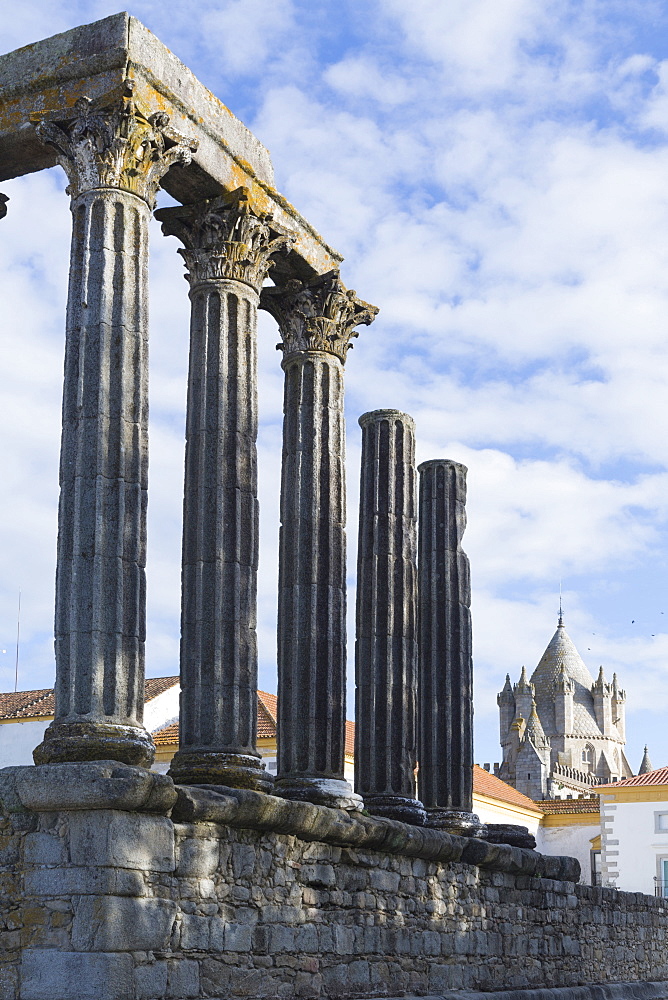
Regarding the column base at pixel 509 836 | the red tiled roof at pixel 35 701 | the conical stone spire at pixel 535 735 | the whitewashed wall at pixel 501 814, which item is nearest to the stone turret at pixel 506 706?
the conical stone spire at pixel 535 735

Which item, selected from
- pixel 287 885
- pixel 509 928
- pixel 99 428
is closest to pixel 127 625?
pixel 99 428

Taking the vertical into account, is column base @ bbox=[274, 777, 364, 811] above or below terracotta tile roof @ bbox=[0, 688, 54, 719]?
below

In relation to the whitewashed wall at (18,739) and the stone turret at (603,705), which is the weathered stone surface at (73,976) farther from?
the stone turret at (603,705)

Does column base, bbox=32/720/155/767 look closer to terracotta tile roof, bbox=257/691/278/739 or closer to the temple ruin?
the temple ruin

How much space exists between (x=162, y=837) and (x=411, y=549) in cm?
723

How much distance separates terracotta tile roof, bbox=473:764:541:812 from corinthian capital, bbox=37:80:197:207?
3716cm

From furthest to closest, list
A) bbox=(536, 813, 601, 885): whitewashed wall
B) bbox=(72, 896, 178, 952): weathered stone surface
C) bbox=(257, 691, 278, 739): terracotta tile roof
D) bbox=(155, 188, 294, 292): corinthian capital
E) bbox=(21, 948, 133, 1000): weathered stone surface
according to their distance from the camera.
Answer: bbox=(536, 813, 601, 885): whitewashed wall → bbox=(257, 691, 278, 739): terracotta tile roof → bbox=(155, 188, 294, 292): corinthian capital → bbox=(72, 896, 178, 952): weathered stone surface → bbox=(21, 948, 133, 1000): weathered stone surface

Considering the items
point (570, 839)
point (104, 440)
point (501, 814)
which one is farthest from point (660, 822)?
point (104, 440)

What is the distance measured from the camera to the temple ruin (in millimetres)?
9375

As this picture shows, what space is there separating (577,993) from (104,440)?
10.1 metres

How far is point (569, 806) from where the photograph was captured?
55125mm

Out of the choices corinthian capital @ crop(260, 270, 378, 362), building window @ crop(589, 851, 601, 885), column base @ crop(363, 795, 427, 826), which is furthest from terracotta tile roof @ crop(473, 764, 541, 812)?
corinthian capital @ crop(260, 270, 378, 362)

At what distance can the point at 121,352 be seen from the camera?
10.9m

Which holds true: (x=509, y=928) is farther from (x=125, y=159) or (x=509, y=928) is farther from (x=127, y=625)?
(x=125, y=159)
